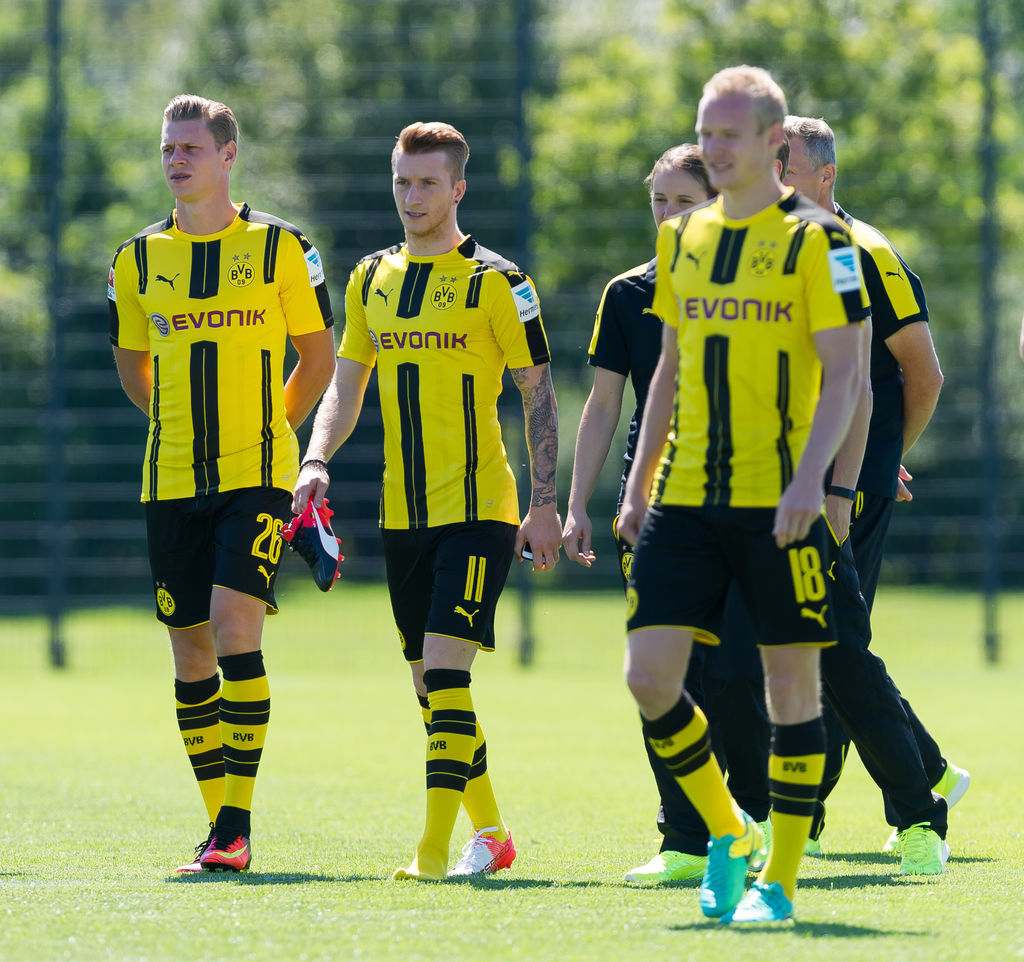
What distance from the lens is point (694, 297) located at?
14.4 feet

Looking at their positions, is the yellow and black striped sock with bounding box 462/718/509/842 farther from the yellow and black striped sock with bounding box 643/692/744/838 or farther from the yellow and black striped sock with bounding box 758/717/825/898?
the yellow and black striped sock with bounding box 758/717/825/898

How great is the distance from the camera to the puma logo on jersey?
4.29 metres

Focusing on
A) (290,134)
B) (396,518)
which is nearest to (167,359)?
(396,518)

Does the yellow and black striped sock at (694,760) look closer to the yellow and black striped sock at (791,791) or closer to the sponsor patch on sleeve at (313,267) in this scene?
the yellow and black striped sock at (791,791)

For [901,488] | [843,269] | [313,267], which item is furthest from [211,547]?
[843,269]

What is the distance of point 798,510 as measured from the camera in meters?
4.13

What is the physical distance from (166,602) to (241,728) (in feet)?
1.79

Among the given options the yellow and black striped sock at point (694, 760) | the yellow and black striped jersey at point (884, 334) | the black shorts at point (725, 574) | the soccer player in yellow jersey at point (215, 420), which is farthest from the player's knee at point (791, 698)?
the soccer player in yellow jersey at point (215, 420)

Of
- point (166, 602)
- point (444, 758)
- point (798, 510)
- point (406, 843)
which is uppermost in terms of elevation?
point (798, 510)

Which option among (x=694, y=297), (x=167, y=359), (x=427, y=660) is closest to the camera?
(x=694, y=297)

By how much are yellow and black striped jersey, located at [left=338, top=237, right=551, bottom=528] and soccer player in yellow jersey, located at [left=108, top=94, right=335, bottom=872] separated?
447mm

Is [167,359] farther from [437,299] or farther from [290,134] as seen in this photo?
[290,134]

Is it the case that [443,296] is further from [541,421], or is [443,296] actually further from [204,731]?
[204,731]

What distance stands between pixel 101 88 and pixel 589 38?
10.4 metres
